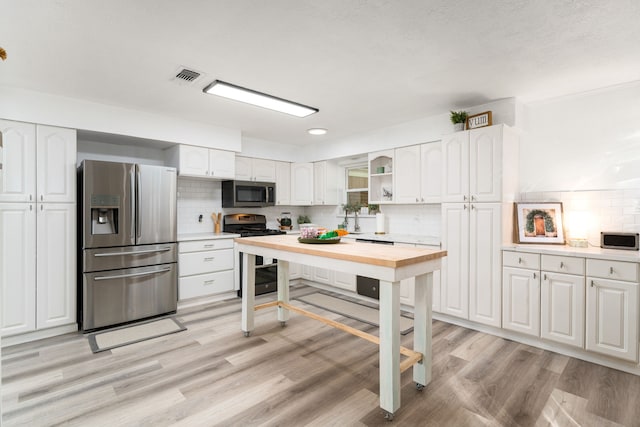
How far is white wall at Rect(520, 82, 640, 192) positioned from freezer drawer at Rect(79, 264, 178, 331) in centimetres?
430

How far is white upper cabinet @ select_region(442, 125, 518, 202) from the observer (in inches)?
135

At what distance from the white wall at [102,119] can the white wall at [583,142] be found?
3.87 meters

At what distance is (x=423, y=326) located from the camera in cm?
248

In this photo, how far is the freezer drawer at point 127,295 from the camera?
141 inches

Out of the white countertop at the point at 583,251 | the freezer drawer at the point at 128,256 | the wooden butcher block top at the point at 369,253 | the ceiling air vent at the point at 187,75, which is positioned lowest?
the freezer drawer at the point at 128,256

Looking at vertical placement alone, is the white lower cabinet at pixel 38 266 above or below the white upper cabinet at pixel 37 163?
below

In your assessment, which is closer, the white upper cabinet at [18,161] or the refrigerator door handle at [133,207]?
the white upper cabinet at [18,161]

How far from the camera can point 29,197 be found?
132 inches

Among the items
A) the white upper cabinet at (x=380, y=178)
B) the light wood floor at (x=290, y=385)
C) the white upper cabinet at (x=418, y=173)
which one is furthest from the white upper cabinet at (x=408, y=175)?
the light wood floor at (x=290, y=385)

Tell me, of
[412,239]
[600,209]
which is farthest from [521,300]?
[412,239]

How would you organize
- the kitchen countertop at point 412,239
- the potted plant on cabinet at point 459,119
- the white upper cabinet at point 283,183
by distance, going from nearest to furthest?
the potted plant on cabinet at point 459,119 < the kitchen countertop at point 412,239 < the white upper cabinet at point 283,183

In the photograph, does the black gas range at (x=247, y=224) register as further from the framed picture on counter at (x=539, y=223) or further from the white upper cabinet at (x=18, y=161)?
the framed picture on counter at (x=539, y=223)

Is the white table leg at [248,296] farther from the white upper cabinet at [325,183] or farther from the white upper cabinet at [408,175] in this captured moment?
the white upper cabinet at [325,183]

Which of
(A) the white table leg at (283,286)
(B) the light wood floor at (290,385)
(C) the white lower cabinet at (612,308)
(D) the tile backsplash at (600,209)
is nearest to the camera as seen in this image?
(B) the light wood floor at (290,385)
